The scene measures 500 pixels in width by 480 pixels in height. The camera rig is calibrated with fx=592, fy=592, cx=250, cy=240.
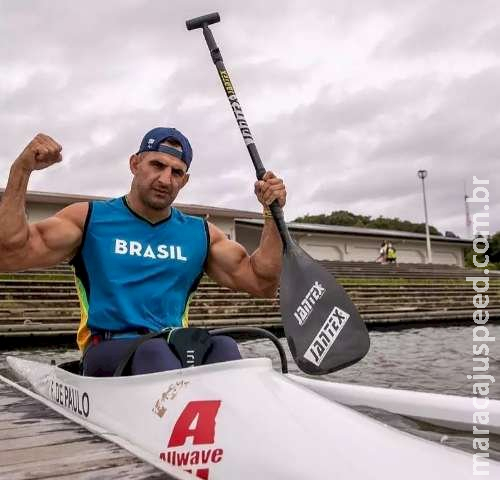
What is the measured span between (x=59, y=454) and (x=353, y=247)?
3521 cm

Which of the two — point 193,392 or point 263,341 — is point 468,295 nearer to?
point 263,341

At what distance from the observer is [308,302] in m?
3.56

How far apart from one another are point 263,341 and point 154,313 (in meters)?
10.0

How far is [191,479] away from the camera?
2.31 metres

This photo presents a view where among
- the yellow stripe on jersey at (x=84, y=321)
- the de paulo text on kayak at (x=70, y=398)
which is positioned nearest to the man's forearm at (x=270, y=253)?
the yellow stripe on jersey at (x=84, y=321)

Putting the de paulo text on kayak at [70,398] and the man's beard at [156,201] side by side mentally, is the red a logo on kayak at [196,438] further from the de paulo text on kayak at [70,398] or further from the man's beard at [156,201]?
the man's beard at [156,201]

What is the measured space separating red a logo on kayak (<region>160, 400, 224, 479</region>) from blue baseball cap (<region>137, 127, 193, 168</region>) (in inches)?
65.9

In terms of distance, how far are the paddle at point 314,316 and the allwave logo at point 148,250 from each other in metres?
0.67

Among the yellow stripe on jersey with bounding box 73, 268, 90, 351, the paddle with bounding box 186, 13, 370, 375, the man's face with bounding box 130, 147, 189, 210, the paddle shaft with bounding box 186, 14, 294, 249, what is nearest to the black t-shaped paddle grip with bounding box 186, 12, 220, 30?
the paddle shaft with bounding box 186, 14, 294, 249

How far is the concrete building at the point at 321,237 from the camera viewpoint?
25031 mm

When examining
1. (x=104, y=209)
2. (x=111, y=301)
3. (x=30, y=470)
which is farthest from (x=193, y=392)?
(x=104, y=209)

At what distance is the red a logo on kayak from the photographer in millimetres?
2373

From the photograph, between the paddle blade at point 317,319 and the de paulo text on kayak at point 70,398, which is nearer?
the paddle blade at point 317,319

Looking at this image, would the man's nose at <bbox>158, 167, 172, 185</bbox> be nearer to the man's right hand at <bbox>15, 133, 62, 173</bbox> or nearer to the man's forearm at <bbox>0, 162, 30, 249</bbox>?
the man's right hand at <bbox>15, 133, 62, 173</bbox>
